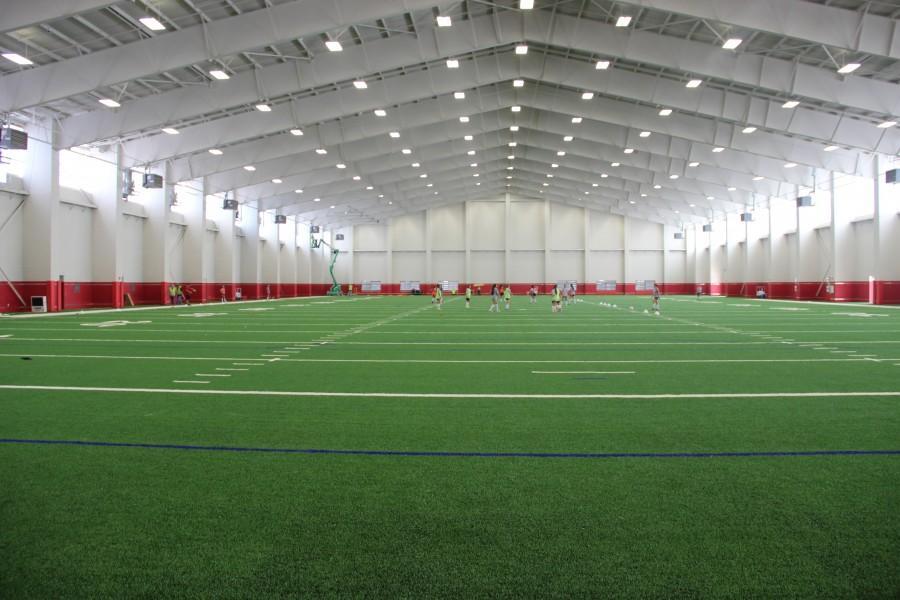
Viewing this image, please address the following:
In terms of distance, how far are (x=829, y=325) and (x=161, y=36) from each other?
81.0ft

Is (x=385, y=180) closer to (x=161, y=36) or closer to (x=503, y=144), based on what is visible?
(x=503, y=144)

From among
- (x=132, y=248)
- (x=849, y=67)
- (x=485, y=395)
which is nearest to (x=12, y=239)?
(x=132, y=248)

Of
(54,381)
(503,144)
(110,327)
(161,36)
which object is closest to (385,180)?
(503,144)

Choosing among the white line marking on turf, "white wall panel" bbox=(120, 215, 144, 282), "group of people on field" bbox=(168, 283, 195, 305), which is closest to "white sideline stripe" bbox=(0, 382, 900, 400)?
the white line marking on turf

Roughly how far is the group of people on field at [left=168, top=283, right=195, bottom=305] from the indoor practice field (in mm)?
30800

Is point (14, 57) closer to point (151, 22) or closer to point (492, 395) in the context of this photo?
point (151, 22)

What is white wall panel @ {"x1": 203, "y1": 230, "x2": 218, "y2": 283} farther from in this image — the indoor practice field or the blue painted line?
the blue painted line

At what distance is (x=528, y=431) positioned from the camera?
5898mm

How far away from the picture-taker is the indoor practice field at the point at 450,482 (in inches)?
→ 117

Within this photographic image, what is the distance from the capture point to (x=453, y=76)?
92.9 ft

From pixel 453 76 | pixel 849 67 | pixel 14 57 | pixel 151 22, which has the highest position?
pixel 453 76

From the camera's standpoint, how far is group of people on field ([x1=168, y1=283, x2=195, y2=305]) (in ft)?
128

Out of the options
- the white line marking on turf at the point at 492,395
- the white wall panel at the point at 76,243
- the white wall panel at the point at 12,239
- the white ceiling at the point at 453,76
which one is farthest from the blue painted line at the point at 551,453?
the white wall panel at the point at 76,243

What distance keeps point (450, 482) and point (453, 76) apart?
87.6 ft
